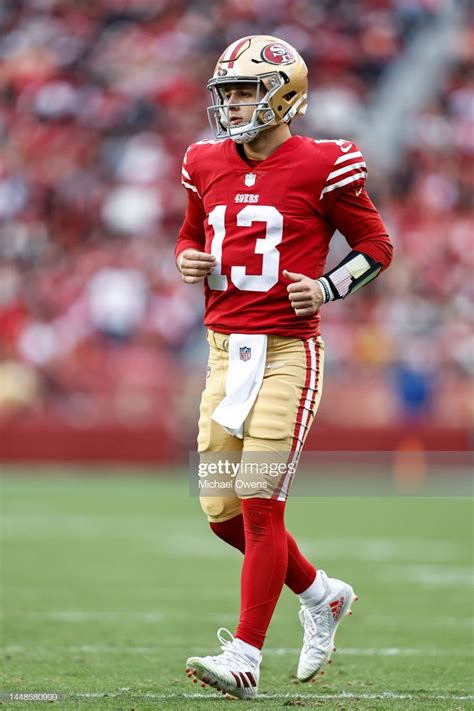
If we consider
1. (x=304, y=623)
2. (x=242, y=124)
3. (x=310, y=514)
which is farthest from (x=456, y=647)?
(x=310, y=514)

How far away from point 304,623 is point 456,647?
105cm

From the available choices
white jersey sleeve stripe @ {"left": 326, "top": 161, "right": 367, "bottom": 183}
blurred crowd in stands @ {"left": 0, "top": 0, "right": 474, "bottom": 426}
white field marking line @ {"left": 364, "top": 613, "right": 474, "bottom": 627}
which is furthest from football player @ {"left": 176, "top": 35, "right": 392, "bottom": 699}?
blurred crowd in stands @ {"left": 0, "top": 0, "right": 474, "bottom": 426}

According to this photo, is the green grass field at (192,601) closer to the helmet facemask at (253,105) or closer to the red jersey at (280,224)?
the red jersey at (280,224)

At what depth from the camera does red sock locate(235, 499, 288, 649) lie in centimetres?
374

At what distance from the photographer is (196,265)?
3895 millimetres

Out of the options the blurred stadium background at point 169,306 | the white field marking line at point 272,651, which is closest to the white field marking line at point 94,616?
the blurred stadium background at point 169,306

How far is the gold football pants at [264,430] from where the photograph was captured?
3.78 m

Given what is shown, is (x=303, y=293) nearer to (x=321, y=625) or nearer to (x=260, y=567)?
(x=260, y=567)

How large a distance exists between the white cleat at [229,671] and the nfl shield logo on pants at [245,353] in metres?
0.81

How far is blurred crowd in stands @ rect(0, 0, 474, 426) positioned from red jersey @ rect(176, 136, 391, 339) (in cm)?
893

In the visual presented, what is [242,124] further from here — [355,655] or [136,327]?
[136,327]

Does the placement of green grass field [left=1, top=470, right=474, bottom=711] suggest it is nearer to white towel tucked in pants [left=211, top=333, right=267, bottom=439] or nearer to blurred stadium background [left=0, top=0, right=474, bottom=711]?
blurred stadium background [left=0, top=0, right=474, bottom=711]

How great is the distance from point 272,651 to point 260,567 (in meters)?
1.34

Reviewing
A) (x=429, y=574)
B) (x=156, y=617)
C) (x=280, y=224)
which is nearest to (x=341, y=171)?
(x=280, y=224)
